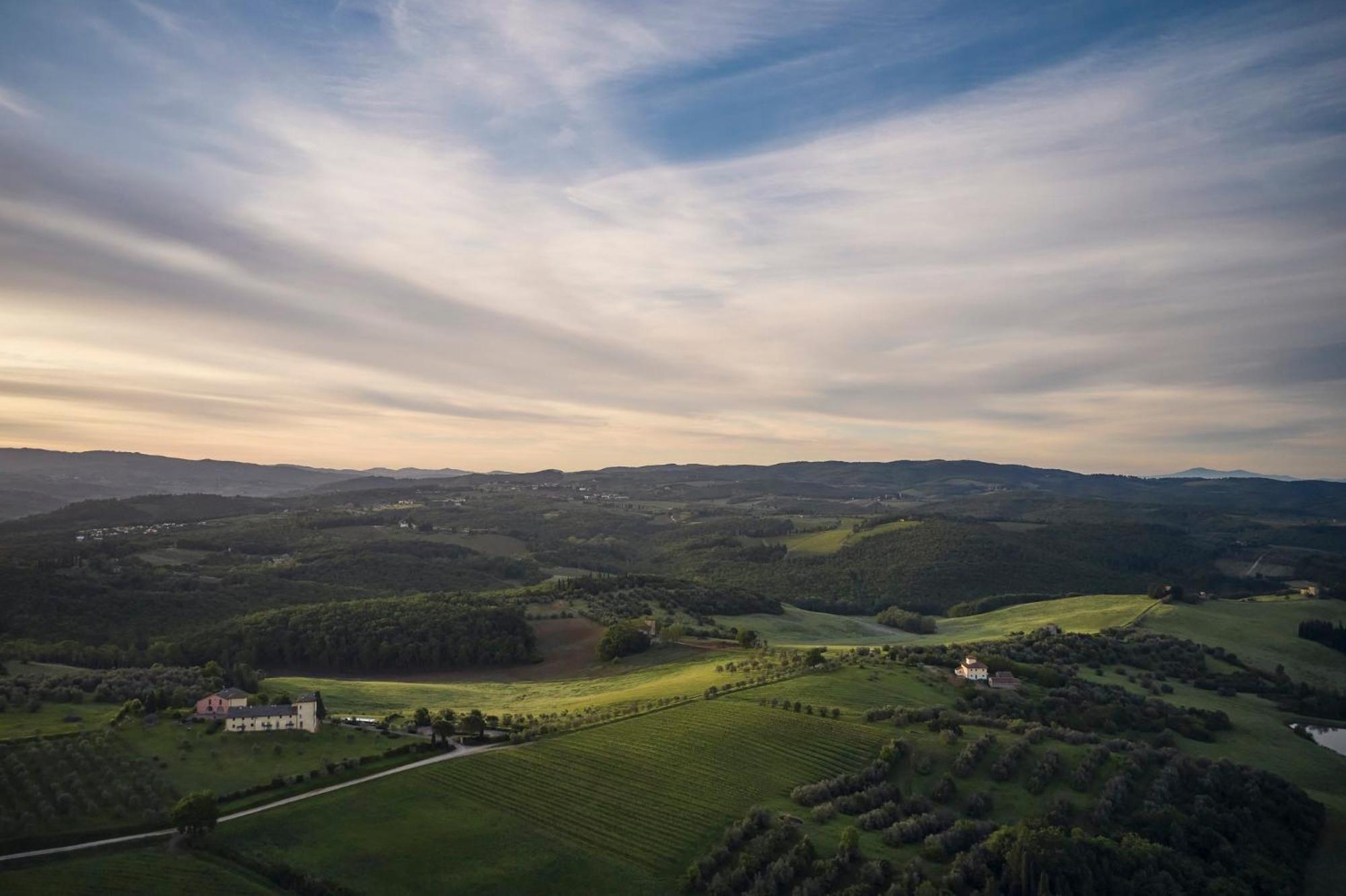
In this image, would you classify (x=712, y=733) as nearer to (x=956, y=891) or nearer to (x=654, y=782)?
(x=654, y=782)

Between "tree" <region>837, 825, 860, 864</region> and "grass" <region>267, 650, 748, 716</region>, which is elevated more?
"tree" <region>837, 825, 860, 864</region>

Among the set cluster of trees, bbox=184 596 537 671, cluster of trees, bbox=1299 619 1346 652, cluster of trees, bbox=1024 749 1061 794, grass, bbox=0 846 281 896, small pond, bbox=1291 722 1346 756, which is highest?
cluster of trees, bbox=1299 619 1346 652

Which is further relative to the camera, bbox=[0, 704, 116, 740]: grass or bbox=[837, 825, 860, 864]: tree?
bbox=[0, 704, 116, 740]: grass

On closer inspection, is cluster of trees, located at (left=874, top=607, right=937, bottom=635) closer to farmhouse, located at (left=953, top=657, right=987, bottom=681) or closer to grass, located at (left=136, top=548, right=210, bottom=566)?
farmhouse, located at (left=953, top=657, right=987, bottom=681)

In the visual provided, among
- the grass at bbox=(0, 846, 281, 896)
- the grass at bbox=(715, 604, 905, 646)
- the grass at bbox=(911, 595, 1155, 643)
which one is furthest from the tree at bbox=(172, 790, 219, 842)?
the grass at bbox=(911, 595, 1155, 643)

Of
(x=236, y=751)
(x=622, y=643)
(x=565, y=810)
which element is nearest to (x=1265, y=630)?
(x=622, y=643)

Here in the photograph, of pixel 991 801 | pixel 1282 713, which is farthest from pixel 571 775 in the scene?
pixel 1282 713
